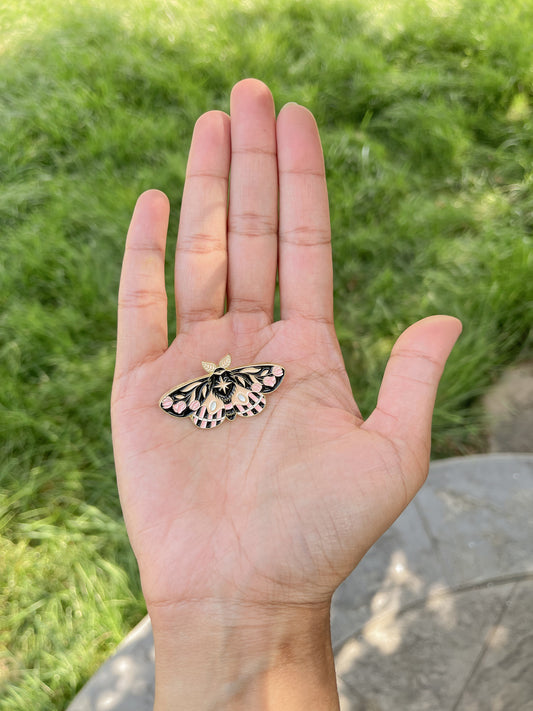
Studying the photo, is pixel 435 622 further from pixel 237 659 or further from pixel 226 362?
pixel 226 362

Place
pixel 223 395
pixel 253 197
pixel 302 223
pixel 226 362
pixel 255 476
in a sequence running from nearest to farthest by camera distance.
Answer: pixel 255 476 → pixel 223 395 → pixel 226 362 → pixel 302 223 → pixel 253 197

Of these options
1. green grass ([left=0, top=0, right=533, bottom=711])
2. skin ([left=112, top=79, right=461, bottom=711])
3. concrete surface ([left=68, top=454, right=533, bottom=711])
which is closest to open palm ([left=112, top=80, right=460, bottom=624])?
skin ([left=112, top=79, right=461, bottom=711])

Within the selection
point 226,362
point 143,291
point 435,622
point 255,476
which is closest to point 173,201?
point 143,291

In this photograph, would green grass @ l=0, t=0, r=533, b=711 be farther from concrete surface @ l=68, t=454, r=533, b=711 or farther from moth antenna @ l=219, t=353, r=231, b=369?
moth antenna @ l=219, t=353, r=231, b=369

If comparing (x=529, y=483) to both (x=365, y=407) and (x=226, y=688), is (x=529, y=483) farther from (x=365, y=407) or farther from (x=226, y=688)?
(x=226, y=688)

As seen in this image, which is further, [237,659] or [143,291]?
[143,291]

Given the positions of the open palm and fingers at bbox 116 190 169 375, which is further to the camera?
fingers at bbox 116 190 169 375

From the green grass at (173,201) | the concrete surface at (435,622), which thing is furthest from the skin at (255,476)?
the green grass at (173,201)
